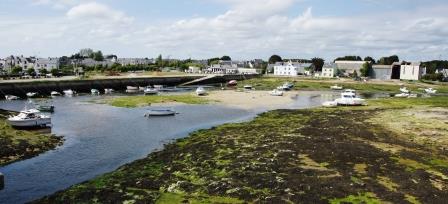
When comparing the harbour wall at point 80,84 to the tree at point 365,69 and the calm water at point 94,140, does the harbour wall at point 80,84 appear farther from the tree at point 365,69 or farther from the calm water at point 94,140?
the tree at point 365,69

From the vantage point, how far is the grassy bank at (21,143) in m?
34.8

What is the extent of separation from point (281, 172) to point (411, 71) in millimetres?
162572

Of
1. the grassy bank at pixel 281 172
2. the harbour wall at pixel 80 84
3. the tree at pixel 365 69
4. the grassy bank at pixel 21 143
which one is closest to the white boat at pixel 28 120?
the grassy bank at pixel 21 143

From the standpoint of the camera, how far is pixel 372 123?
52.4 meters

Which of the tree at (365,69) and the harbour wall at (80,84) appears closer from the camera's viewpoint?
the harbour wall at (80,84)

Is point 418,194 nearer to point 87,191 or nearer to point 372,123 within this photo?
point 87,191

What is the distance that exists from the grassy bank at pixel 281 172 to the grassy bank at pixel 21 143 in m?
9.82

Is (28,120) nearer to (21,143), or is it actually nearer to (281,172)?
(21,143)

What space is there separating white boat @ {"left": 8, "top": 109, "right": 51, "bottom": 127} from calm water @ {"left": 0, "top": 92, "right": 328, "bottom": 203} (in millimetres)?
1584

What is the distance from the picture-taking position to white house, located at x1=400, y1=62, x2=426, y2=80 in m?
172

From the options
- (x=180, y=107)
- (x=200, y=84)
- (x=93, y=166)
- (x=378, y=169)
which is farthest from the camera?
(x=200, y=84)

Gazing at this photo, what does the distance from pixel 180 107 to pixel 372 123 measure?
3328 centimetres

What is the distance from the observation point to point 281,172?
2839 cm

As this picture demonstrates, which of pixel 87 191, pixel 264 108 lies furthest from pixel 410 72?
pixel 87 191
